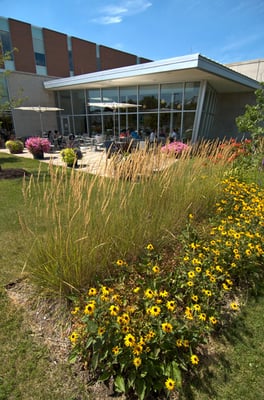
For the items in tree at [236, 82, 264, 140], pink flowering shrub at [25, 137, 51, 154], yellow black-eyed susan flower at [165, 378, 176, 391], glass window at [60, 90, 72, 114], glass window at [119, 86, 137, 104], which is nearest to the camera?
yellow black-eyed susan flower at [165, 378, 176, 391]

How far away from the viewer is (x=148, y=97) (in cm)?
1436

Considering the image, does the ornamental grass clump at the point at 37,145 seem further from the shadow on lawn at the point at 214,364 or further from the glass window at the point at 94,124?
the shadow on lawn at the point at 214,364

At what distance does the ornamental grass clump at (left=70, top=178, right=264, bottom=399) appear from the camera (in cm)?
144

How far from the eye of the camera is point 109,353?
57.8 inches

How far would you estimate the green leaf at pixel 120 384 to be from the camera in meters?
1.37

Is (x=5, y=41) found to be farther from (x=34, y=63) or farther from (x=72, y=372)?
(x=72, y=372)

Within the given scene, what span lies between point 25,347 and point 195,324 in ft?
4.46

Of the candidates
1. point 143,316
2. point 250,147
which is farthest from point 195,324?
point 250,147

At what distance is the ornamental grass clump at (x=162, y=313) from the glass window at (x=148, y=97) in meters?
12.9

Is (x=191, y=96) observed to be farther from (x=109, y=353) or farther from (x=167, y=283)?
(x=109, y=353)

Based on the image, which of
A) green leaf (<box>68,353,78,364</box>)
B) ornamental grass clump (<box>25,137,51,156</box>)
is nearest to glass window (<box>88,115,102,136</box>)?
ornamental grass clump (<box>25,137,51,156</box>)

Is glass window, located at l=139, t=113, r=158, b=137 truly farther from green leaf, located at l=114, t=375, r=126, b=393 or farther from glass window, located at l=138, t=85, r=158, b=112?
green leaf, located at l=114, t=375, r=126, b=393

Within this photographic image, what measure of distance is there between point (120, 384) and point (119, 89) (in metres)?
17.0

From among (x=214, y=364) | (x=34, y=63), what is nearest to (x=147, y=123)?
(x=34, y=63)
